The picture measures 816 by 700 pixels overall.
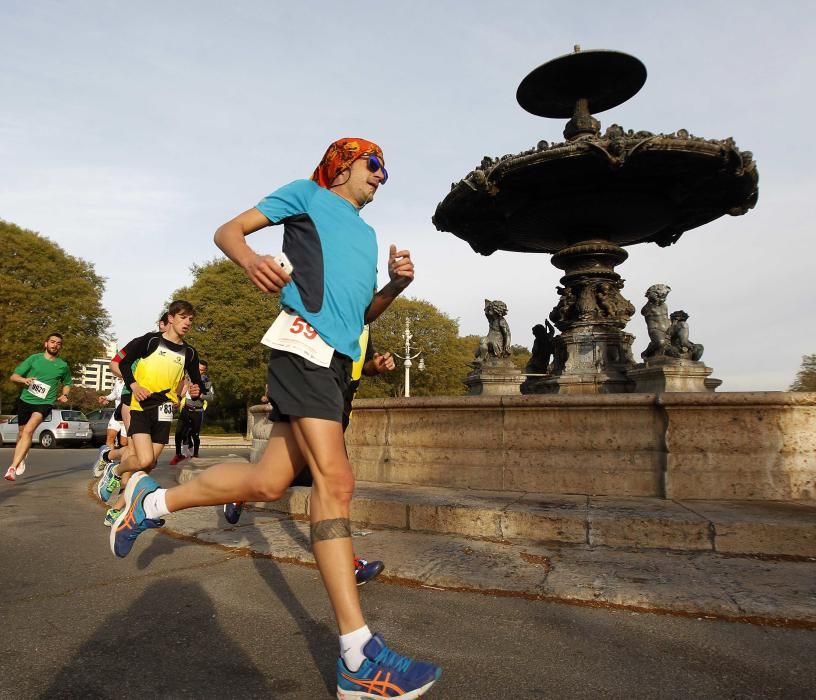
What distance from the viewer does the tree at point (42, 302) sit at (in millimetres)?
34156

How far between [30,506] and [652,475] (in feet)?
21.2

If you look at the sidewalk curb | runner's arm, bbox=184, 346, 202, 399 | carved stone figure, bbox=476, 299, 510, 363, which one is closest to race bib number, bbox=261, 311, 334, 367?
the sidewalk curb

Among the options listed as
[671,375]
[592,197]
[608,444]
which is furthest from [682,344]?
[608,444]

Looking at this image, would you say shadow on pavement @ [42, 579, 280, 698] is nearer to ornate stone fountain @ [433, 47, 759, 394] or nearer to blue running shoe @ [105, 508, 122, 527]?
blue running shoe @ [105, 508, 122, 527]

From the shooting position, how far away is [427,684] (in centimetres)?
186

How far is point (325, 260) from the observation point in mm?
2289

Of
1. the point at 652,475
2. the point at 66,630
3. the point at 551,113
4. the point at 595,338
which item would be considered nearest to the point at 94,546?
the point at 66,630

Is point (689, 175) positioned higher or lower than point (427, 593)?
higher

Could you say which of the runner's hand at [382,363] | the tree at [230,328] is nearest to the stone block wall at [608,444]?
the runner's hand at [382,363]

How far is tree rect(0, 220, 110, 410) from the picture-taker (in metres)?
34.2

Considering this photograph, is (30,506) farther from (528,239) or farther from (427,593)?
(528,239)

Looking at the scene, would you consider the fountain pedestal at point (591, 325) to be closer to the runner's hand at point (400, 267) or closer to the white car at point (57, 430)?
the runner's hand at point (400, 267)

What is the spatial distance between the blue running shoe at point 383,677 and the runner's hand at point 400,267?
53.4 inches

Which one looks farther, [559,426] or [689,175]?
[689,175]
